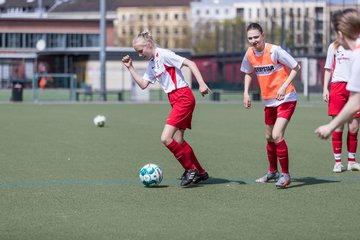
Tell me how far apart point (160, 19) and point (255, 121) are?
144 meters

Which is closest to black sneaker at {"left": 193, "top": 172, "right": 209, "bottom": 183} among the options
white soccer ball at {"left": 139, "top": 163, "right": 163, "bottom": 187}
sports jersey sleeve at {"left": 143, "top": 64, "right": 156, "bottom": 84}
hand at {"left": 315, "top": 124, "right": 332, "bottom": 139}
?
white soccer ball at {"left": 139, "top": 163, "right": 163, "bottom": 187}

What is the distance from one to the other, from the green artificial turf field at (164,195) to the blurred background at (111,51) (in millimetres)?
29446

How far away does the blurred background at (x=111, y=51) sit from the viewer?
50.4m

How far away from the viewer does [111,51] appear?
74.2 m

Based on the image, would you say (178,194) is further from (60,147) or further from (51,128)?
(51,128)

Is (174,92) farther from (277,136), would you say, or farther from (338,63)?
(338,63)

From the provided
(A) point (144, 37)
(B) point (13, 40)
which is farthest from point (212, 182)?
(B) point (13, 40)

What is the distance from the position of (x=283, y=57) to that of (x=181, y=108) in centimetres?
134

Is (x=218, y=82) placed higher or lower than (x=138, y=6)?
lower

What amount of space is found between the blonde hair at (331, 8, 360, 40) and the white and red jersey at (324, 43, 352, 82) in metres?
5.37

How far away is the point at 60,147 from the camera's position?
16812mm

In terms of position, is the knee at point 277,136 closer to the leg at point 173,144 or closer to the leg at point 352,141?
the leg at point 173,144

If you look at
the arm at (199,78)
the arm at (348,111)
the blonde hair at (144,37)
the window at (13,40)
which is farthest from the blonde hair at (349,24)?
the window at (13,40)

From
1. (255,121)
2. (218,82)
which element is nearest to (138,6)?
(218,82)
